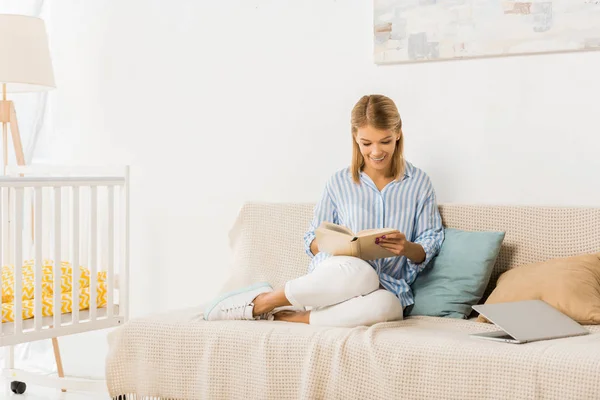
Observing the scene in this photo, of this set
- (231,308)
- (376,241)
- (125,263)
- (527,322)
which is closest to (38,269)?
(125,263)

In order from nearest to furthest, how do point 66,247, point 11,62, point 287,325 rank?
1. point 287,325
2. point 11,62
3. point 66,247

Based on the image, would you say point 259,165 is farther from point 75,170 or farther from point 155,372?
point 155,372

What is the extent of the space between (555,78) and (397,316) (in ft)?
2.96

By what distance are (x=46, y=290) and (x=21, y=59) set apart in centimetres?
93

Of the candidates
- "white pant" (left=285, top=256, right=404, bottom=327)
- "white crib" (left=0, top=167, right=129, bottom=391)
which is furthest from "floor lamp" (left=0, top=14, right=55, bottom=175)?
"white pant" (left=285, top=256, right=404, bottom=327)

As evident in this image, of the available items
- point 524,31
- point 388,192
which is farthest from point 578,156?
point 388,192

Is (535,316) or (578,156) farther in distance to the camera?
(578,156)

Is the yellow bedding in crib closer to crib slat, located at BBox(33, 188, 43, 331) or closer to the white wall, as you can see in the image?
crib slat, located at BBox(33, 188, 43, 331)

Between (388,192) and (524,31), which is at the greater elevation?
(524,31)

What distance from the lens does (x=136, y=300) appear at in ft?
12.0

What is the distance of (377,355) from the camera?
6.90 ft

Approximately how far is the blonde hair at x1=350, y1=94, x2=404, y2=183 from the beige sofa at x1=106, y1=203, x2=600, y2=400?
214mm

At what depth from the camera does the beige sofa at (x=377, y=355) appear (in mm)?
1926

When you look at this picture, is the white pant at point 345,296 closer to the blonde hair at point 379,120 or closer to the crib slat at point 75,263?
the blonde hair at point 379,120
